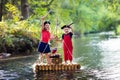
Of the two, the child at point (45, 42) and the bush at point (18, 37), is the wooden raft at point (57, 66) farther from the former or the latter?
the bush at point (18, 37)

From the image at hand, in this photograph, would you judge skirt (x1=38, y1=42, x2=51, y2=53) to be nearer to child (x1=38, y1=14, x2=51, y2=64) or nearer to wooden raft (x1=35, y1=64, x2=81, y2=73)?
child (x1=38, y1=14, x2=51, y2=64)

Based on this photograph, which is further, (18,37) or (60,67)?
(18,37)

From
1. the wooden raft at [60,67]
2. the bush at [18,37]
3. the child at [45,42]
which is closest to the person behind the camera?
the wooden raft at [60,67]

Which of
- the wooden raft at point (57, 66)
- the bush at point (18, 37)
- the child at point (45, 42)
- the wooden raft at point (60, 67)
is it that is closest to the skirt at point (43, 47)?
the child at point (45, 42)

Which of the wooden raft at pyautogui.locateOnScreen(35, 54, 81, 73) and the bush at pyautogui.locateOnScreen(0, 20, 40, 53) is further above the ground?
Result: the bush at pyautogui.locateOnScreen(0, 20, 40, 53)

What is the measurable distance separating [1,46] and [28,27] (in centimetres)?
426

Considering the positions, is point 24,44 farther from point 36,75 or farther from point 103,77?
point 103,77

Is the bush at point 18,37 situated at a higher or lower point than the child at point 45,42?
higher

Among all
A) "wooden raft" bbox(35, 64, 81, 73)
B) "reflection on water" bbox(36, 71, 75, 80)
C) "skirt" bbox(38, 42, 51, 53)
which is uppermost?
"skirt" bbox(38, 42, 51, 53)

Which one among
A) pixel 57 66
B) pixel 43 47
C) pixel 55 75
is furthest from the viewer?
pixel 43 47

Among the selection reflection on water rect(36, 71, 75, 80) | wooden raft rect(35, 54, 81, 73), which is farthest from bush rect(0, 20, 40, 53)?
reflection on water rect(36, 71, 75, 80)

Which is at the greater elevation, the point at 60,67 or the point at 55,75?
the point at 60,67

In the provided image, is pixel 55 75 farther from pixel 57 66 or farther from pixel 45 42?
pixel 45 42

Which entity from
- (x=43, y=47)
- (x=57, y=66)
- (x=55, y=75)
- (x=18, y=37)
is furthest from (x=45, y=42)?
(x=18, y=37)
